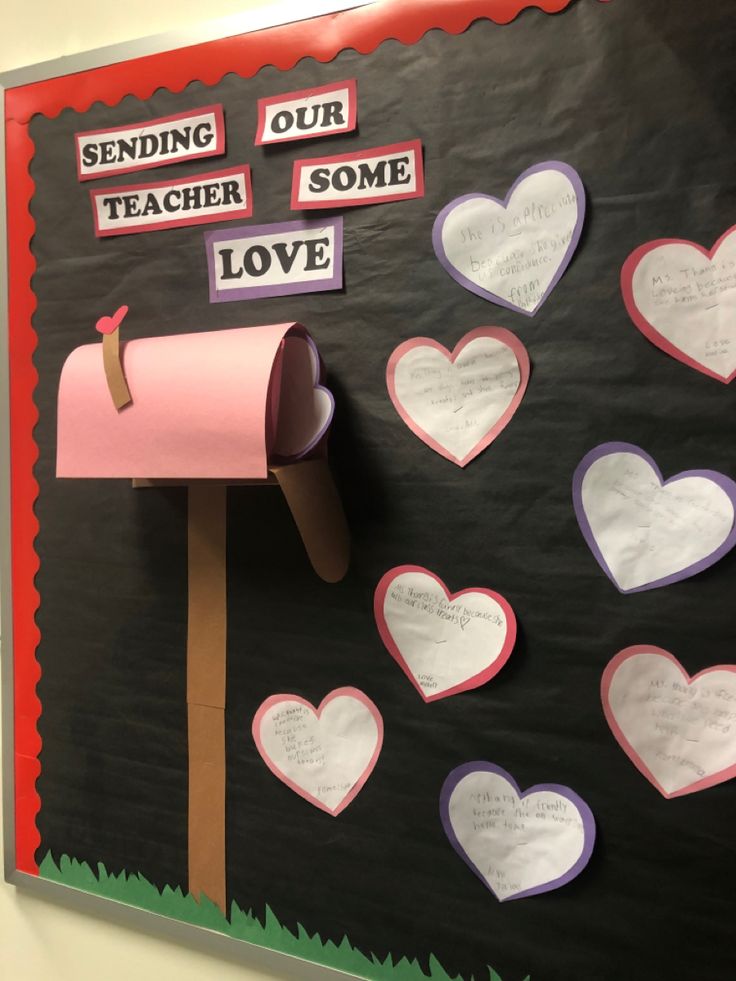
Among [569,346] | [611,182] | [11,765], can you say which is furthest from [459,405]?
[11,765]

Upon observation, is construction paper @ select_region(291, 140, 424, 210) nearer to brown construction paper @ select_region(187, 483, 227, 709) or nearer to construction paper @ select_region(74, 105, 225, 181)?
construction paper @ select_region(74, 105, 225, 181)

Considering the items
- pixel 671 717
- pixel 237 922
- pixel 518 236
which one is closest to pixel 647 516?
pixel 671 717

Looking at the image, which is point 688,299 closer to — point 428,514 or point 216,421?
point 428,514

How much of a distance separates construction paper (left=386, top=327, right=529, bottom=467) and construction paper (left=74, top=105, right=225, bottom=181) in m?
0.32

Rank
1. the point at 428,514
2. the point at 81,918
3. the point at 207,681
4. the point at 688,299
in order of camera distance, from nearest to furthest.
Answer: the point at 688,299, the point at 428,514, the point at 207,681, the point at 81,918

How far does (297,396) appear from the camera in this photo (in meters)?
0.76

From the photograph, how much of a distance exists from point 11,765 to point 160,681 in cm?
28

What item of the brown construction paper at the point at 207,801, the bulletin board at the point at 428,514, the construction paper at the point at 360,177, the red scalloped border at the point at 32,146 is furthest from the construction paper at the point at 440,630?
the red scalloped border at the point at 32,146

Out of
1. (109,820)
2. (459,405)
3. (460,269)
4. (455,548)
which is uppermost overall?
(460,269)

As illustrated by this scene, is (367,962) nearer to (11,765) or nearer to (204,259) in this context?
(11,765)

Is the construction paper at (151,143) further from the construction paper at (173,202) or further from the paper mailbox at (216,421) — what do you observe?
the paper mailbox at (216,421)

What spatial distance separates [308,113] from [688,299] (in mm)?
419

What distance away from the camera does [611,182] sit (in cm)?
67

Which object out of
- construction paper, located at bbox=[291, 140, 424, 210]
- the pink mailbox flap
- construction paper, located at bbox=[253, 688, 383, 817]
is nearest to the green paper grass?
construction paper, located at bbox=[253, 688, 383, 817]
